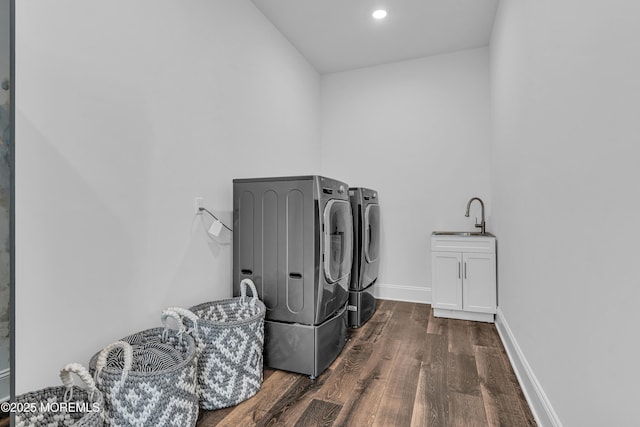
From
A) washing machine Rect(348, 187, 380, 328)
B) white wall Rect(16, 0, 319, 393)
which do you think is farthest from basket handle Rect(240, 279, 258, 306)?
washing machine Rect(348, 187, 380, 328)

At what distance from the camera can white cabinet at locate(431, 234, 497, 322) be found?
2967mm

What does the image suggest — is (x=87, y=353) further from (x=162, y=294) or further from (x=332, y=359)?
(x=332, y=359)

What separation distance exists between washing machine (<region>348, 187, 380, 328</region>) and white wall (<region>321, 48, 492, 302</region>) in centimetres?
61

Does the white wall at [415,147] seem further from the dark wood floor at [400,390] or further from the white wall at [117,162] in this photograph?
the white wall at [117,162]

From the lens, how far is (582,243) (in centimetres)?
110

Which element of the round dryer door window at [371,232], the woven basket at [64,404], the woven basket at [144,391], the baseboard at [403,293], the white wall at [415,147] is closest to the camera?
the woven basket at [64,404]

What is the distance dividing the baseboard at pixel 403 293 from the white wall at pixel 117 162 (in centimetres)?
209

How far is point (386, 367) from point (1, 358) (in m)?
1.98

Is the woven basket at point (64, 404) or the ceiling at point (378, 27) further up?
the ceiling at point (378, 27)

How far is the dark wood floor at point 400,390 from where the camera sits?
5.21 feet

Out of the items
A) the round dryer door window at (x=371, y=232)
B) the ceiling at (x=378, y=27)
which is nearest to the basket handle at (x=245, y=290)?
the round dryer door window at (x=371, y=232)

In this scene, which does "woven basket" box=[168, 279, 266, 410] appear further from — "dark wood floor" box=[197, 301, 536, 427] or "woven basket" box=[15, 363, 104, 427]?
"woven basket" box=[15, 363, 104, 427]

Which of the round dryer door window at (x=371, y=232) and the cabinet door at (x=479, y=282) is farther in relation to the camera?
the round dryer door window at (x=371, y=232)

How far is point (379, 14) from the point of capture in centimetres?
285
